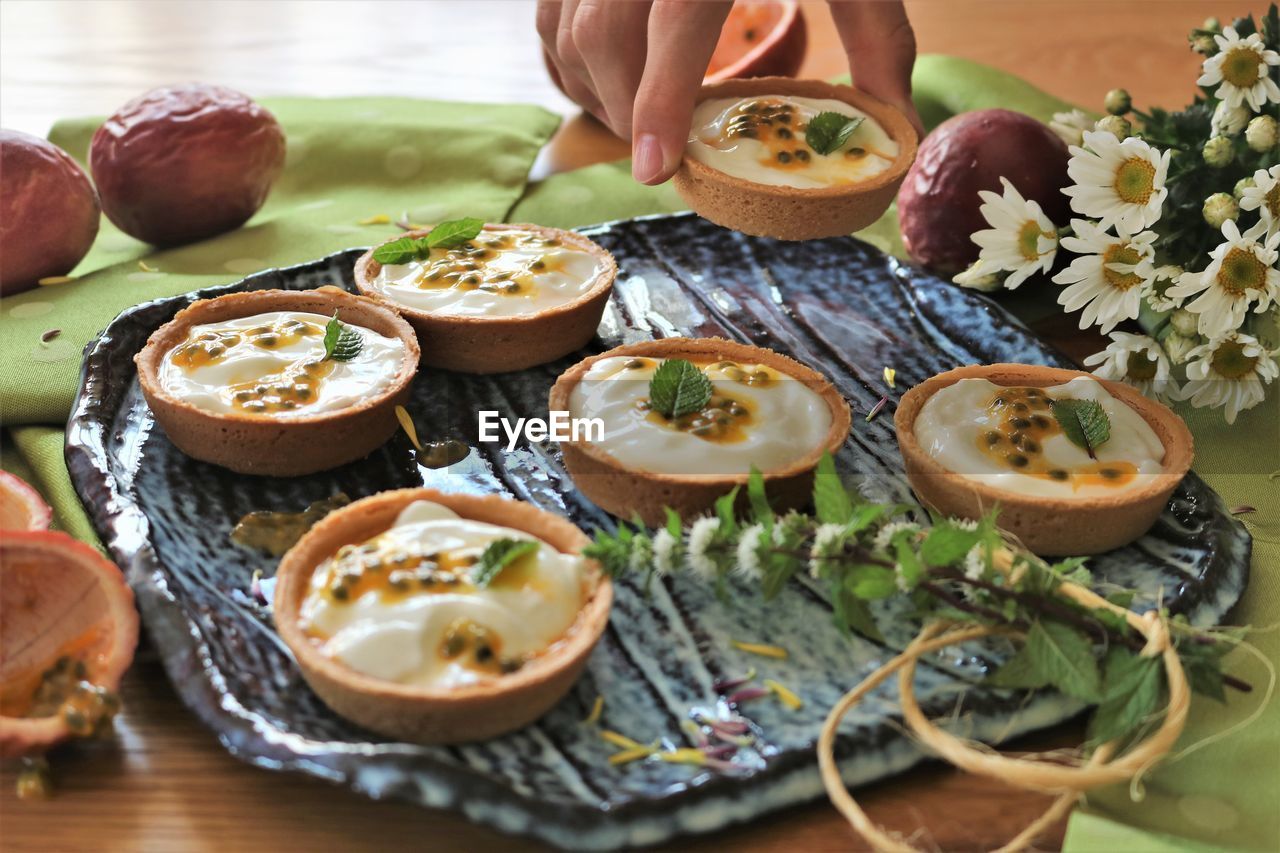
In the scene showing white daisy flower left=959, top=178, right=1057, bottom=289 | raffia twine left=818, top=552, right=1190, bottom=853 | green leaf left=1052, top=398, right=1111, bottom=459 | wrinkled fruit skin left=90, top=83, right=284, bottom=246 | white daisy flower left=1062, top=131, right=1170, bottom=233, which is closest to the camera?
raffia twine left=818, top=552, right=1190, bottom=853

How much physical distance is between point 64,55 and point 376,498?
3792 mm

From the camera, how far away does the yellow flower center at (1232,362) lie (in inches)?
105

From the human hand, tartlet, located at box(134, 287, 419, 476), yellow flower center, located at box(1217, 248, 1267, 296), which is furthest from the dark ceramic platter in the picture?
the human hand

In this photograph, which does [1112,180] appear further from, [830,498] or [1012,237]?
[830,498]

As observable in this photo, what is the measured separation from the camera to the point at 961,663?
82.7 inches

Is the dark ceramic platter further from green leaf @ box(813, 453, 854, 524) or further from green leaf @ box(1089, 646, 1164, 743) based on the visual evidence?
green leaf @ box(813, 453, 854, 524)

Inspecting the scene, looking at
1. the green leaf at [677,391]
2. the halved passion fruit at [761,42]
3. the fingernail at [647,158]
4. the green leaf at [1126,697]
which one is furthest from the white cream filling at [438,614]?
the halved passion fruit at [761,42]

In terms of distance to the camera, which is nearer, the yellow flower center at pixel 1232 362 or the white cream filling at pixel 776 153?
the yellow flower center at pixel 1232 362

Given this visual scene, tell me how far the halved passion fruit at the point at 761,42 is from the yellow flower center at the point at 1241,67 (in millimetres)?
1752

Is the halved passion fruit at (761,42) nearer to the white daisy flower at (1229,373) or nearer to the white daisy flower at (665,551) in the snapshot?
the white daisy flower at (1229,373)

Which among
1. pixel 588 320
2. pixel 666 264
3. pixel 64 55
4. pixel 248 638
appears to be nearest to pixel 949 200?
pixel 666 264

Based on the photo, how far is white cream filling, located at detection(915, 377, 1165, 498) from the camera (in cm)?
235

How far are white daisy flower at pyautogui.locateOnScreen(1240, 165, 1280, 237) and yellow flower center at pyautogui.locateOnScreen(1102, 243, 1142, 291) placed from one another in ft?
0.75

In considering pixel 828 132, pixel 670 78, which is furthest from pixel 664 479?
pixel 828 132
